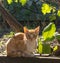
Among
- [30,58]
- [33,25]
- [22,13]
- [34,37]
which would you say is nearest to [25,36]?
[34,37]

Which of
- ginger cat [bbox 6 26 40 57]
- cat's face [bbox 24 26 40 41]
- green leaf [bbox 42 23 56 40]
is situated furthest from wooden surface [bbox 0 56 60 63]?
cat's face [bbox 24 26 40 41]

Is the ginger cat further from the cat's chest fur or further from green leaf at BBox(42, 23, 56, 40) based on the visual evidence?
green leaf at BBox(42, 23, 56, 40)

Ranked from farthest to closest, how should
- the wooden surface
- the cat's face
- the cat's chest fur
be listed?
the cat's face
the cat's chest fur
the wooden surface

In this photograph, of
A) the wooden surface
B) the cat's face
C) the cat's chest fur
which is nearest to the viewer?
the wooden surface

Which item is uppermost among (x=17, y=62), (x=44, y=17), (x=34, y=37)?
(x=44, y=17)

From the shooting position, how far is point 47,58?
1.40m

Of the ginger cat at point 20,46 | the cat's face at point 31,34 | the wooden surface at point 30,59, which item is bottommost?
the wooden surface at point 30,59

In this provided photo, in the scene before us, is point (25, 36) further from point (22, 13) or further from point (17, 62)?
point (22, 13)

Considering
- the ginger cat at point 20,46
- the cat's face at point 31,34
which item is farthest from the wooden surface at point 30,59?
the cat's face at point 31,34

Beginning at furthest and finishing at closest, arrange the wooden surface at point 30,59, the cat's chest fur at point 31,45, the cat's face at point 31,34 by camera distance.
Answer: the cat's face at point 31,34 → the cat's chest fur at point 31,45 → the wooden surface at point 30,59

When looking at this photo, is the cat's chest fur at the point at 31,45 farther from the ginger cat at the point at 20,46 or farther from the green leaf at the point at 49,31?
the green leaf at the point at 49,31

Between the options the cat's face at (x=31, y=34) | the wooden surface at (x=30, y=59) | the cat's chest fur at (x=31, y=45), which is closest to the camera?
the wooden surface at (x=30, y=59)

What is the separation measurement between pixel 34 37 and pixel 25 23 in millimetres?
2670

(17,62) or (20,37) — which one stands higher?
(20,37)
